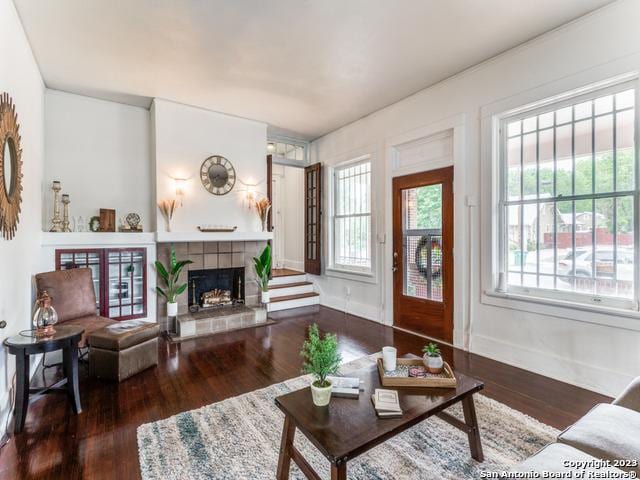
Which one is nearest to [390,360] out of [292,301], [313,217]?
[292,301]

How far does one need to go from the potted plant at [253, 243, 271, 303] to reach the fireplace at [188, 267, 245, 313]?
30cm

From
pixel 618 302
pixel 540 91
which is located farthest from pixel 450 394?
pixel 540 91

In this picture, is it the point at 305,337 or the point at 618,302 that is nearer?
the point at 618,302

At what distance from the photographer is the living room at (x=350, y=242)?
1899mm

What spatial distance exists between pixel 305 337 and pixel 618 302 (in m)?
3.18

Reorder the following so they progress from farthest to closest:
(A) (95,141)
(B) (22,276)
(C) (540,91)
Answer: (A) (95,141) → (C) (540,91) → (B) (22,276)

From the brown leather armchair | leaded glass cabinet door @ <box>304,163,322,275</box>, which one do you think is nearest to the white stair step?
leaded glass cabinet door @ <box>304,163,322,275</box>

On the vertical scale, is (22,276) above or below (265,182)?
below

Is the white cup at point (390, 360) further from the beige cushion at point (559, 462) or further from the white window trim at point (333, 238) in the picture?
the white window trim at point (333, 238)

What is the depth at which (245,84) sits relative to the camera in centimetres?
396

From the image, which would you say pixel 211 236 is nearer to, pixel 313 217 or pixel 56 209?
pixel 56 209

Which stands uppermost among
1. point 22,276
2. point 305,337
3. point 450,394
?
point 22,276

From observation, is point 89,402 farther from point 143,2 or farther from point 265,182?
point 265,182

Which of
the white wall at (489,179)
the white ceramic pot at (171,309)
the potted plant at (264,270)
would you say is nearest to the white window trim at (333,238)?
the white wall at (489,179)
